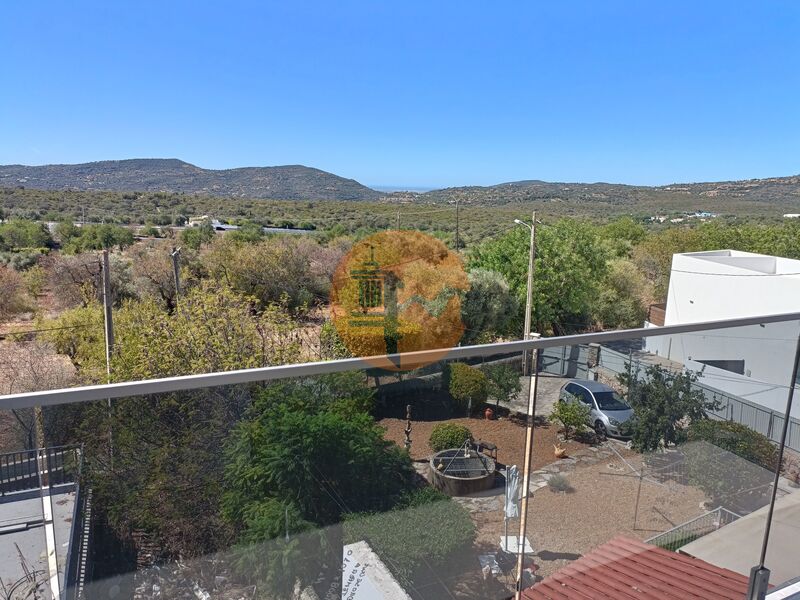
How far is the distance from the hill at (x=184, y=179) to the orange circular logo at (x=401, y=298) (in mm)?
27355

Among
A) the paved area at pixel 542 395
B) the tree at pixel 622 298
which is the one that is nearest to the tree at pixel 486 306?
the tree at pixel 622 298

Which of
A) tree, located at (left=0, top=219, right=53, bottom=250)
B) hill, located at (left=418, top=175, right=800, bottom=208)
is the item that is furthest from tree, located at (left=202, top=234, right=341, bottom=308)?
hill, located at (left=418, top=175, right=800, bottom=208)

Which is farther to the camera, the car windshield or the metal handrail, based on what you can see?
the car windshield

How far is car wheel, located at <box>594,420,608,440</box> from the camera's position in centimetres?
158

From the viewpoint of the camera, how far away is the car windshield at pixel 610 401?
155 cm

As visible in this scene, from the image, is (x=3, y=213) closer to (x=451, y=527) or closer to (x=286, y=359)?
(x=286, y=359)

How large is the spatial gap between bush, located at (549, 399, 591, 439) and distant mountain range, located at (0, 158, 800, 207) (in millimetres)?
40921

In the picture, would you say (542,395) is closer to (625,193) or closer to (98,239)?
(98,239)

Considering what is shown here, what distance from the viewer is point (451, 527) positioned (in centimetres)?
140

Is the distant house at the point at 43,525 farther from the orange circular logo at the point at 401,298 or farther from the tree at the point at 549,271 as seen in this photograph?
the tree at the point at 549,271

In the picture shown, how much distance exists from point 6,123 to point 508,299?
35300mm

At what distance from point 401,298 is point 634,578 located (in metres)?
11.3

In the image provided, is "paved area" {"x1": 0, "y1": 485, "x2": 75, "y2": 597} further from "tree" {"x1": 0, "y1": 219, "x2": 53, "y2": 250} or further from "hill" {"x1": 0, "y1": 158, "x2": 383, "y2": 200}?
"hill" {"x1": 0, "y1": 158, "x2": 383, "y2": 200}

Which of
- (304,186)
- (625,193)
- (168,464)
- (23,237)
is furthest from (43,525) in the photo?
(625,193)
